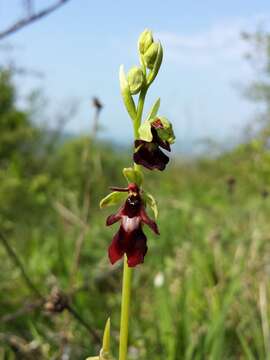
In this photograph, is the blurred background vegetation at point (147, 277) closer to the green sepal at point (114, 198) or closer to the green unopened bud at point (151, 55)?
the green sepal at point (114, 198)

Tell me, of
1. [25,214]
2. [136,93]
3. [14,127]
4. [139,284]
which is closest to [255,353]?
[139,284]

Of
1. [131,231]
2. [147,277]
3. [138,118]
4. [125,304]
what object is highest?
[138,118]

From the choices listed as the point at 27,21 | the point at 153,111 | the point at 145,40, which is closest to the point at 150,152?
the point at 153,111

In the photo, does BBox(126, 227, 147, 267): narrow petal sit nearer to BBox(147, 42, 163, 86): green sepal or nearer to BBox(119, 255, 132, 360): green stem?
BBox(119, 255, 132, 360): green stem

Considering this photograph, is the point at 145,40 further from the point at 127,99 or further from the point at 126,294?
the point at 126,294

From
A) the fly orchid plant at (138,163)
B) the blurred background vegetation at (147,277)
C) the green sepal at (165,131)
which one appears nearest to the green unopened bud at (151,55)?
the fly orchid plant at (138,163)
